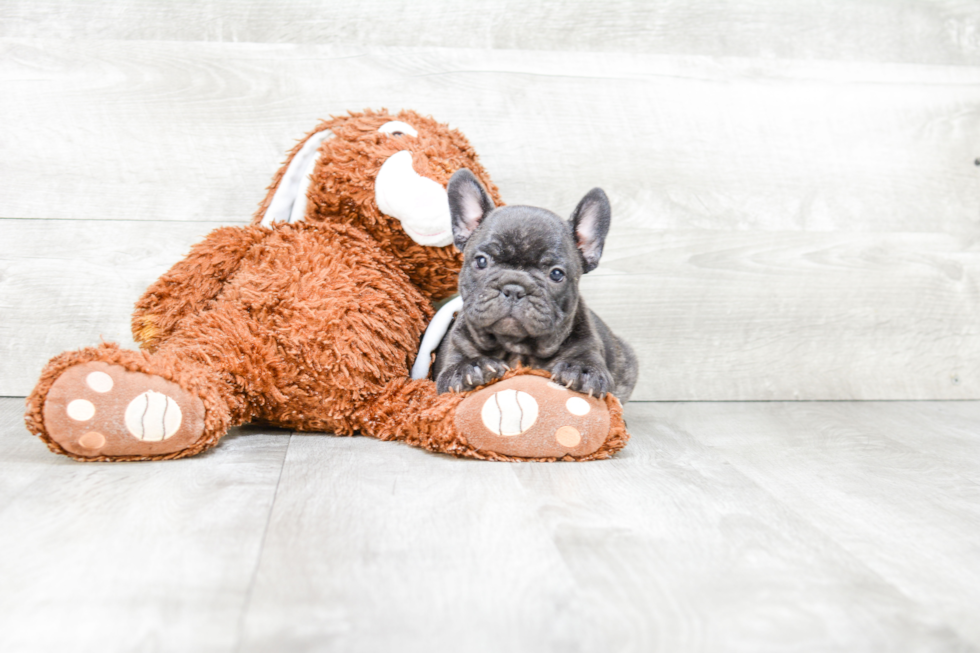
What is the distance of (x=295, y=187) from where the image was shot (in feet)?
5.08

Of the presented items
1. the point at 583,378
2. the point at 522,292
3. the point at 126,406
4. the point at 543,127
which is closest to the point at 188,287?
the point at 126,406

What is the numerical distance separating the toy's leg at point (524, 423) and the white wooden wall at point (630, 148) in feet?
2.13

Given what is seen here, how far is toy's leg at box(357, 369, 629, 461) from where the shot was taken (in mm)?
1230

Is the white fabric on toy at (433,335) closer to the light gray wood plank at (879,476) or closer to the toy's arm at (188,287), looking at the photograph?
the toy's arm at (188,287)

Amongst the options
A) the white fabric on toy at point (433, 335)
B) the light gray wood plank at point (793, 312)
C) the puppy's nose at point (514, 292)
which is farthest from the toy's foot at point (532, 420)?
the light gray wood plank at point (793, 312)

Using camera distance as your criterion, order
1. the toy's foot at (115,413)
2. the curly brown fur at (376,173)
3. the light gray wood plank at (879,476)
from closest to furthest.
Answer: the light gray wood plank at (879,476) < the toy's foot at (115,413) < the curly brown fur at (376,173)

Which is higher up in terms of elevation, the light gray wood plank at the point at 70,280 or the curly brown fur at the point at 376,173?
the curly brown fur at the point at 376,173

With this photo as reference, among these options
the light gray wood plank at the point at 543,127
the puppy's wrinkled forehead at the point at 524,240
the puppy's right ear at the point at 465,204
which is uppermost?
the light gray wood plank at the point at 543,127

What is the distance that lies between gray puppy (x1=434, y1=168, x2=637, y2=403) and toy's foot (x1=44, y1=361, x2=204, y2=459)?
0.42 metres

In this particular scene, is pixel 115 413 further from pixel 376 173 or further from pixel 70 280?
pixel 70 280

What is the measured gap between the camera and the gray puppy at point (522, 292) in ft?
4.16

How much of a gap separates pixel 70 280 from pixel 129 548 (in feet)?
3.58

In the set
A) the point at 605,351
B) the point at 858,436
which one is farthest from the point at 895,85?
the point at 605,351

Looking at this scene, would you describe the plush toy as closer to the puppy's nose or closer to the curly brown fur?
the curly brown fur
